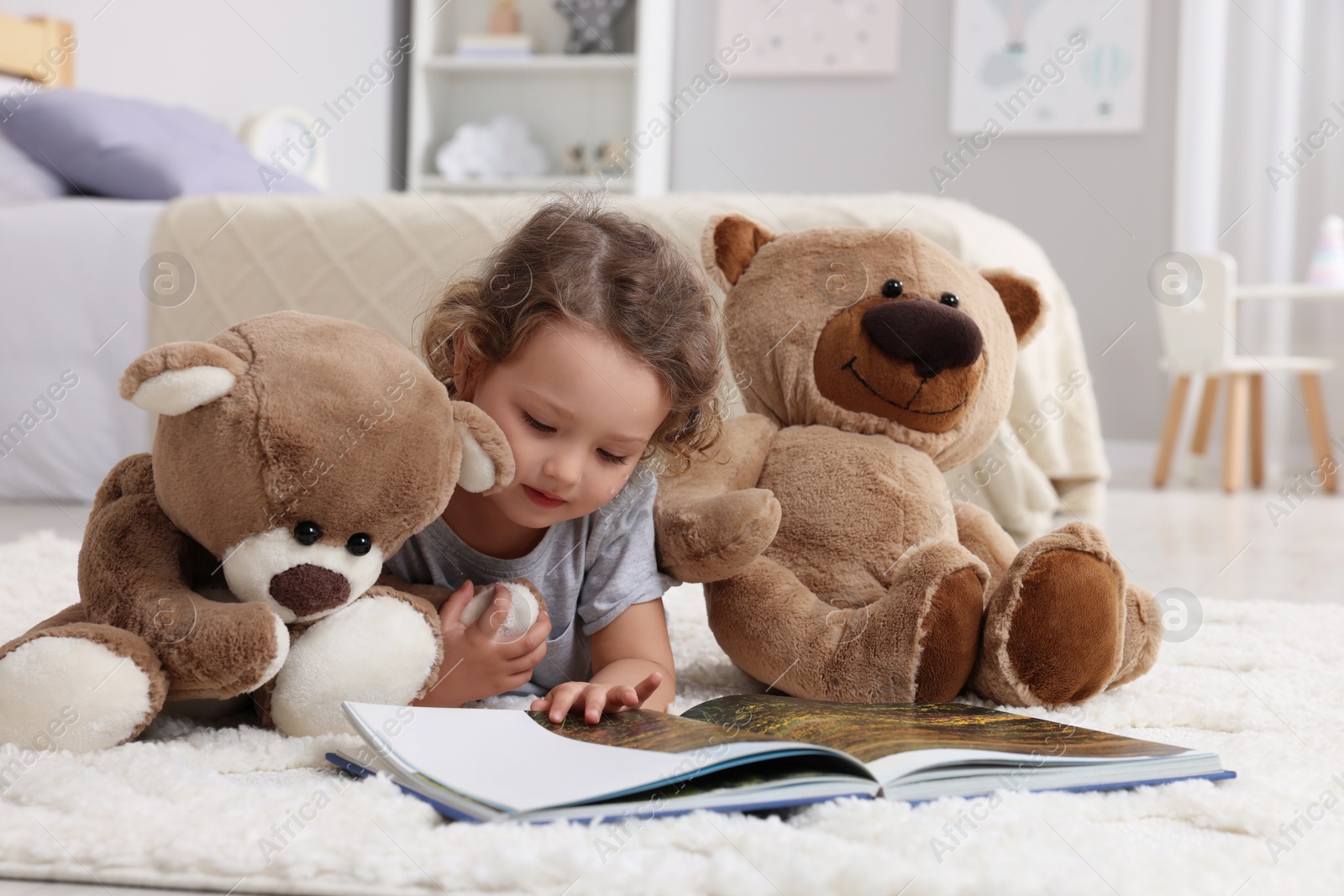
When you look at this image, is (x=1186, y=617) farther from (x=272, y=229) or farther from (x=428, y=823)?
(x=272, y=229)

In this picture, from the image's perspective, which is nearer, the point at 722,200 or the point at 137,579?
the point at 137,579

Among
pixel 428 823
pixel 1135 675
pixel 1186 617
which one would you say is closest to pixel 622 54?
pixel 1186 617

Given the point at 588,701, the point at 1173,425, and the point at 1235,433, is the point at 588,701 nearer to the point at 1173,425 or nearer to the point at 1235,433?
the point at 1235,433

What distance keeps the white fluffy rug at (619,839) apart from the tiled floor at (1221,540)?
34.4 inches

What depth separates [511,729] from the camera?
62cm

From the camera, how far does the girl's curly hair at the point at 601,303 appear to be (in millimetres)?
741

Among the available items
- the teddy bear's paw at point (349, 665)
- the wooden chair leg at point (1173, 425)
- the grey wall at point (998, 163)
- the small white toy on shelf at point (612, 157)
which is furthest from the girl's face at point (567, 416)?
the grey wall at point (998, 163)

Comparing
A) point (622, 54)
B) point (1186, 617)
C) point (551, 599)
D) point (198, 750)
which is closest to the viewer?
point (198, 750)

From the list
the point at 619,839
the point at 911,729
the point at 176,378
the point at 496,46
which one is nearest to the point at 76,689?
the point at 176,378

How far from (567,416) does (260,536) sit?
191 millimetres

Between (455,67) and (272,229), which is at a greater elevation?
(455,67)

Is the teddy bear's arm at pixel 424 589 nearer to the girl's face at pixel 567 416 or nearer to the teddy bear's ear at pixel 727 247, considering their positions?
the girl's face at pixel 567 416

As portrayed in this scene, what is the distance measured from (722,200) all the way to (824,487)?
1030mm

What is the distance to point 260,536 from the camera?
627 millimetres
